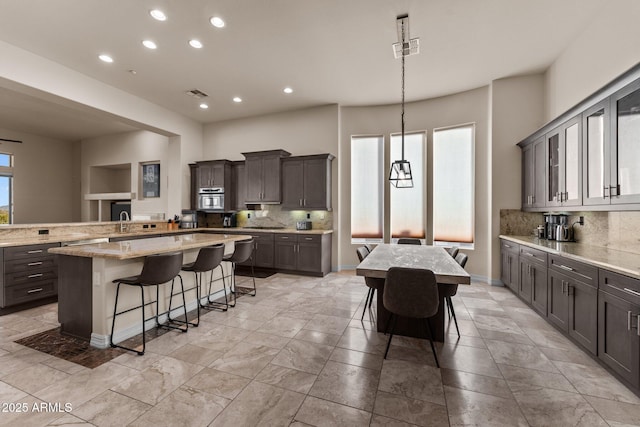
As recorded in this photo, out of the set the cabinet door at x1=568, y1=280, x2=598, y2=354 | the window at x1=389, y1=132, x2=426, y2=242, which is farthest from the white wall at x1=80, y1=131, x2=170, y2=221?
the cabinet door at x1=568, y1=280, x2=598, y2=354

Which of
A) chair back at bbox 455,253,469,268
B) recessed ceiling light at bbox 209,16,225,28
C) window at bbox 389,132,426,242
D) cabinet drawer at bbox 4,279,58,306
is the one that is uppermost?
recessed ceiling light at bbox 209,16,225,28

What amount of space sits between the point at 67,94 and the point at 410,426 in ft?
20.1

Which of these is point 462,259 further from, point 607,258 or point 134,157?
point 134,157

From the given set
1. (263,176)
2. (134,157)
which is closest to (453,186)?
(263,176)

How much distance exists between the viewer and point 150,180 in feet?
24.1

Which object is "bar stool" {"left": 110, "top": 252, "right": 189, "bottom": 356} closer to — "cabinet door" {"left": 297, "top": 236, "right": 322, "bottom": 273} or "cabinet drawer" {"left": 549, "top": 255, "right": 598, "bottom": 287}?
"cabinet door" {"left": 297, "top": 236, "right": 322, "bottom": 273}

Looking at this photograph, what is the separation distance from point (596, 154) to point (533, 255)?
4.40 feet

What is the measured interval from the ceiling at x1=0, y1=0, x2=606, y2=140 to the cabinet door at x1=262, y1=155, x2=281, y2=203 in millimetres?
1313

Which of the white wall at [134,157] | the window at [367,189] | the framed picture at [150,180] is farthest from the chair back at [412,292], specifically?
the framed picture at [150,180]

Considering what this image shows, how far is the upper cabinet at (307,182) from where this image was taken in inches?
223

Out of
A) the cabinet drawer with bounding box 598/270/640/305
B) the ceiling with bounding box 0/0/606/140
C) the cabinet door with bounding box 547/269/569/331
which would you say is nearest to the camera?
the cabinet drawer with bounding box 598/270/640/305

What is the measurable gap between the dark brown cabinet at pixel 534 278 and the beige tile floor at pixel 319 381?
0.33 metres

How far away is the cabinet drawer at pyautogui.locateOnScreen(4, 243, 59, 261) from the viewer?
3500mm

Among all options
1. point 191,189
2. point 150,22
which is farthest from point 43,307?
point 150,22
